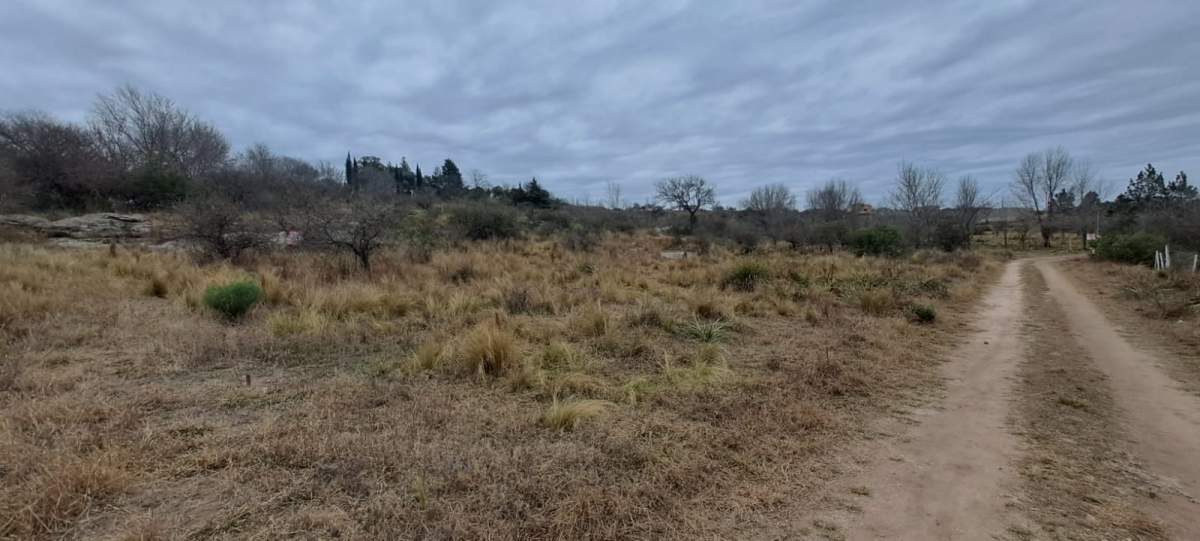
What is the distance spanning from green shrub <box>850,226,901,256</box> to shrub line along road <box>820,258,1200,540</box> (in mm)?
22446

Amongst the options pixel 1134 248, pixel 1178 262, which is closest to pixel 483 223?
pixel 1178 262

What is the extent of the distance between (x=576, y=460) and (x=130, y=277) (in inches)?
496

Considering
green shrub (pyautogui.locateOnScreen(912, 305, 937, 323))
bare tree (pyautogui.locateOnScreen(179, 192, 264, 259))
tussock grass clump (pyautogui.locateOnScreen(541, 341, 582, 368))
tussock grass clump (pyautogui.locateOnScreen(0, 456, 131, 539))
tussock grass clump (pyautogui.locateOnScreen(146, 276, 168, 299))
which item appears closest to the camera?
tussock grass clump (pyautogui.locateOnScreen(0, 456, 131, 539))

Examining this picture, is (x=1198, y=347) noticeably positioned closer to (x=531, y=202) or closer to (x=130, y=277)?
(x=130, y=277)

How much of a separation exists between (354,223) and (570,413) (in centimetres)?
1143

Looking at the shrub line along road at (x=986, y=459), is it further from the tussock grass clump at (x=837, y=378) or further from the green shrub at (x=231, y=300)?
the green shrub at (x=231, y=300)

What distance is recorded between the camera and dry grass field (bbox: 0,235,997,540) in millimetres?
2910

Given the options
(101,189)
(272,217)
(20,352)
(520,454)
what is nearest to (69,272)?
(272,217)

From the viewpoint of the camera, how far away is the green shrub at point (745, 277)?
1331cm

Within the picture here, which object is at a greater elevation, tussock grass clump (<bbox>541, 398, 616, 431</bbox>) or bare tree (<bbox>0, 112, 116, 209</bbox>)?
bare tree (<bbox>0, 112, 116, 209</bbox>)

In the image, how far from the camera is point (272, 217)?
621 inches

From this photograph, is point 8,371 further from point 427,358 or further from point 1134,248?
point 1134,248

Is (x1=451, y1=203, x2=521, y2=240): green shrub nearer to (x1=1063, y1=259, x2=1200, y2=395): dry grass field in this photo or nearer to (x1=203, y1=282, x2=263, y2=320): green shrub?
(x1=203, y1=282, x2=263, y2=320): green shrub

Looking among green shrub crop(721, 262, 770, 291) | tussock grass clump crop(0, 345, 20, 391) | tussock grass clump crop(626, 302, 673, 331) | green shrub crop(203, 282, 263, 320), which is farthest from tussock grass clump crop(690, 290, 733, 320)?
tussock grass clump crop(0, 345, 20, 391)
